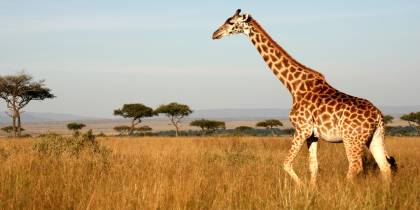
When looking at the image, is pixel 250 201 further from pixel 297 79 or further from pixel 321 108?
pixel 297 79

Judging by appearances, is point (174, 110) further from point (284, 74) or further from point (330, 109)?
point (330, 109)

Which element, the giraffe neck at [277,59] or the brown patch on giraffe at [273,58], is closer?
the giraffe neck at [277,59]

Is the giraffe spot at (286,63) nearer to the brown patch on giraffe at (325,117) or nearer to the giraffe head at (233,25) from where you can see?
the giraffe head at (233,25)

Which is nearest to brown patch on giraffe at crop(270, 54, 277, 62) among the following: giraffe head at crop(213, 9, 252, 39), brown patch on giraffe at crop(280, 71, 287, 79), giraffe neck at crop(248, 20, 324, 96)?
giraffe neck at crop(248, 20, 324, 96)

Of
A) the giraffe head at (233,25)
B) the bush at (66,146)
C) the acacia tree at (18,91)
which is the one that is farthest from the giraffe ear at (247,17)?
the acacia tree at (18,91)

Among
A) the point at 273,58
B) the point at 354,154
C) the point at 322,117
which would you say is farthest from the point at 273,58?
the point at 354,154

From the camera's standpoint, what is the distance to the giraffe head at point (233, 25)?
28.9ft

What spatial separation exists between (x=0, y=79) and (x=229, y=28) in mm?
48772

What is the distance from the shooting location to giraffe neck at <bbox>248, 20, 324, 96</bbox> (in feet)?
28.7

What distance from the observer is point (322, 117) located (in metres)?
7.84

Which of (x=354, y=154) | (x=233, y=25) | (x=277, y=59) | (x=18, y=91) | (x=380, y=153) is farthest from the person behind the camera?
(x=18, y=91)

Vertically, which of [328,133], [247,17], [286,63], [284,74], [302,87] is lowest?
[328,133]

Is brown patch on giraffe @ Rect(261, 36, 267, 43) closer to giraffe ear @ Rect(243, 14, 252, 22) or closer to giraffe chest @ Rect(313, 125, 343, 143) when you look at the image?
giraffe ear @ Rect(243, 14, 252, 22)

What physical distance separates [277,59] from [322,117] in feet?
5.55
